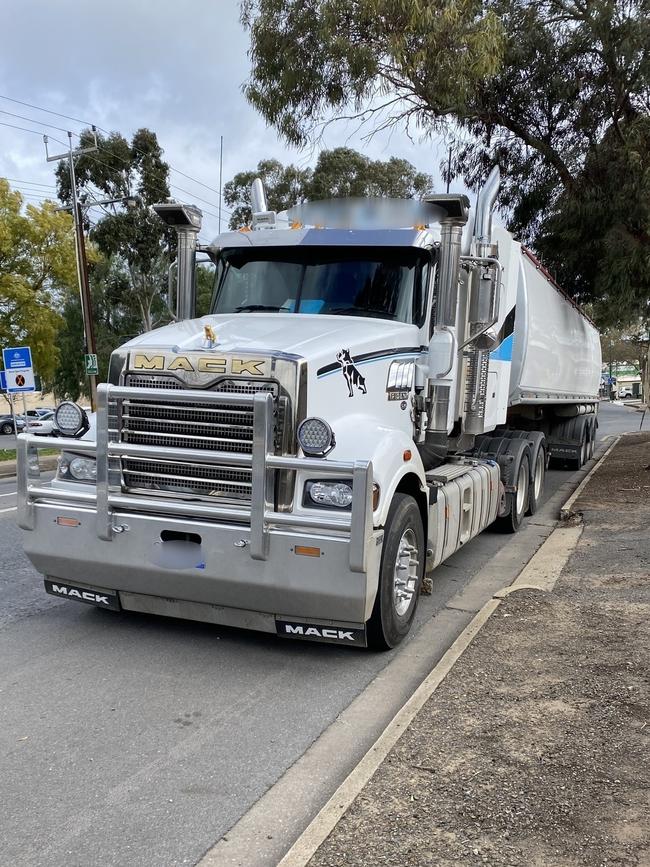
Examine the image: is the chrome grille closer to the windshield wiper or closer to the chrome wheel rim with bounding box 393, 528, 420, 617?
the chrome wheel rim with bounding box 393, 528, 420, 617

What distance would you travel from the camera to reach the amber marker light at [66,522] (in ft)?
17.1

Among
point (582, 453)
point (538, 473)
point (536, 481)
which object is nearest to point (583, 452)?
point (582, 453)

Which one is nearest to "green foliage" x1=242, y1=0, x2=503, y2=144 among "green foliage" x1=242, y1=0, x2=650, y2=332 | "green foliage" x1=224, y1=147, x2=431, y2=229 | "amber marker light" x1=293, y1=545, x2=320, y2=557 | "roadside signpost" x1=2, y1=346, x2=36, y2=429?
"green foliage" x1=242, y1=0, x2=650, y2=332

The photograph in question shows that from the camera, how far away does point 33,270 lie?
97.9 ft

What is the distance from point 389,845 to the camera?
10.1 feet

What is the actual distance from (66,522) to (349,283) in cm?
289

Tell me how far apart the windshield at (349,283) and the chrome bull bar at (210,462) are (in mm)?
1792

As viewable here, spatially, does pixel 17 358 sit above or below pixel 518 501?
above

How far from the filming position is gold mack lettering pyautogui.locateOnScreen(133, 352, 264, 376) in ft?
16.1

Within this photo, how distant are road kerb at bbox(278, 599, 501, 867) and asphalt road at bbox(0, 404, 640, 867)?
9.4 inches

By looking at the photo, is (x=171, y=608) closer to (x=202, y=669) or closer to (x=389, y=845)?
(x=202, y=669)

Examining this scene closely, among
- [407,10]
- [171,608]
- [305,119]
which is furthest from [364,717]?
[305,119]

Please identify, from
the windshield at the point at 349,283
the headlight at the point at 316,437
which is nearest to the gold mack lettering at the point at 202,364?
the headlight at the point at 316,437

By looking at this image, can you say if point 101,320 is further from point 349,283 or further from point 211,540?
point 211,540
